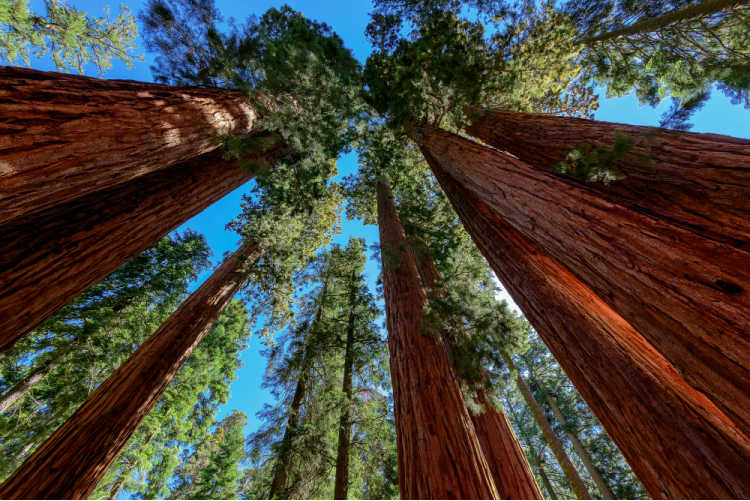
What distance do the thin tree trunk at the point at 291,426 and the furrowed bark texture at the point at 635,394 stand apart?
5.58 m

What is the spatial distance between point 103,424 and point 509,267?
17.4 ft

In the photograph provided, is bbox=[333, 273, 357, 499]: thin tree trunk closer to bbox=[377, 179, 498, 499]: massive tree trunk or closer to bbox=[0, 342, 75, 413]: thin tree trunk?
bbox=[377, 179, 498, 499]: massive tree trunk

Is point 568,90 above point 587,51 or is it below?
below

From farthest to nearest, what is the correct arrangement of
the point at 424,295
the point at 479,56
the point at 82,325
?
the point at 82,325
the point at 479,56
the point at 424,295

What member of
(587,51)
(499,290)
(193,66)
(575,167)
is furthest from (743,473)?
(587,51)

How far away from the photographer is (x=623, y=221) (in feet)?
5.31

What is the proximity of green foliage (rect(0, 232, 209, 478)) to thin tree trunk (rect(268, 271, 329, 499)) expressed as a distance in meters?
5.29

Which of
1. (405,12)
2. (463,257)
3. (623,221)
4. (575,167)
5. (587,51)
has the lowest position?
(623,221)

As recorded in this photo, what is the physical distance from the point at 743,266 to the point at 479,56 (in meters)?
4.80

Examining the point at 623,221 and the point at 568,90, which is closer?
the point at 623,221

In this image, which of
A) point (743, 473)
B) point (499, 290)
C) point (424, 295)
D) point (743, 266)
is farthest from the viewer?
point (499, 290)

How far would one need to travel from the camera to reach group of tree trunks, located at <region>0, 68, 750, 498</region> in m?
1.32

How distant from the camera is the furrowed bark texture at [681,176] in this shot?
1.76 meters

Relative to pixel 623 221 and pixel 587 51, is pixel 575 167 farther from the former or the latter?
pixel 587 51
